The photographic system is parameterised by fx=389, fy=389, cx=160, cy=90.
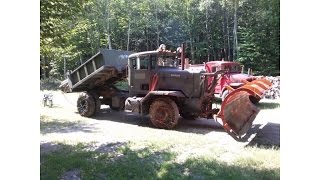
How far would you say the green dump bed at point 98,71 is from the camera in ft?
16.1

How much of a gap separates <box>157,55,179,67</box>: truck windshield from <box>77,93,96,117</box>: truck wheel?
1.24 metres

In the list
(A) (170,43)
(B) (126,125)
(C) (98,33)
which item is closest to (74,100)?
(B) (126,125)

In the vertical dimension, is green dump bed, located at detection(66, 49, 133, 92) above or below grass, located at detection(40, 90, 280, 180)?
above

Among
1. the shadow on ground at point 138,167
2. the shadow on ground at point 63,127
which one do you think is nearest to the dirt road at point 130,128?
the shadow on ground at point 63,127

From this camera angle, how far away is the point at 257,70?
10.0ft

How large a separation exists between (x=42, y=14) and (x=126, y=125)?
1832mm

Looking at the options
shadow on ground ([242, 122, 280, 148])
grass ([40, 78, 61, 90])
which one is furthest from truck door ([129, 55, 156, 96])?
shadow on ground ([242, 122, 280, 148])

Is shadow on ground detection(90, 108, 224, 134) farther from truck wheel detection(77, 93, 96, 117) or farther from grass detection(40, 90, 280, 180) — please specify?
grass detection(40, 90, 280, 180)

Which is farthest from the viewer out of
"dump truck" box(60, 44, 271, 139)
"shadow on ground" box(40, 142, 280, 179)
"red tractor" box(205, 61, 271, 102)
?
"dump truck" box(60, 44, 271, 139)

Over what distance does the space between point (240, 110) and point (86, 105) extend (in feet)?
8.32

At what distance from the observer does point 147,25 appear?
136 inches

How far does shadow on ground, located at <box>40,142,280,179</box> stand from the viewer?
2.94 m

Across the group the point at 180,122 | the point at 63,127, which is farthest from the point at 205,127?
the point at 63,127
